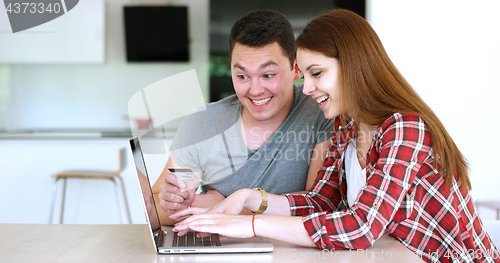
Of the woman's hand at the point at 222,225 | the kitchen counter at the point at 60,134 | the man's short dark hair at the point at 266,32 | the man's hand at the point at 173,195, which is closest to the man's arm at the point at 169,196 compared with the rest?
the man's hand at the point at 173,195

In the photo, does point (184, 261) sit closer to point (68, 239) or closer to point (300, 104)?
point (68, 239)

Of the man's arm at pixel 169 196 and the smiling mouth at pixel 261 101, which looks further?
the smiling mouth at pixel 261 101

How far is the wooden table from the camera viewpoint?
0.91 metres

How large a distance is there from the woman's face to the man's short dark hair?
372 mm

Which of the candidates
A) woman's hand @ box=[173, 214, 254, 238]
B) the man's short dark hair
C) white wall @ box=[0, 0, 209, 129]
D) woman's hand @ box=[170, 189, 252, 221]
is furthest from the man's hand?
white wall @ box=[0, 0, 209, 129]

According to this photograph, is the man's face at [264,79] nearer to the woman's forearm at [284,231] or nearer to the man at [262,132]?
the man at [262,132]

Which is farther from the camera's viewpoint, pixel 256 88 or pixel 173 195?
pixel 256 88

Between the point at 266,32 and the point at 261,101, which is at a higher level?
Answer: the point at 266,32

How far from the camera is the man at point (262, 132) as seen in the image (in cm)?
155

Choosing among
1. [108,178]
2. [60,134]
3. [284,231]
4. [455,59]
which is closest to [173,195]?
[284,231]

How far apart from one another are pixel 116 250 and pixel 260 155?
0.69 meters

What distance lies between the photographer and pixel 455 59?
2992 mm

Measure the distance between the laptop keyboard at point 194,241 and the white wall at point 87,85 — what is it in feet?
7.29

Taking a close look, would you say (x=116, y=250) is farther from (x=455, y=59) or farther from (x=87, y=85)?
(x=455, y=59)
